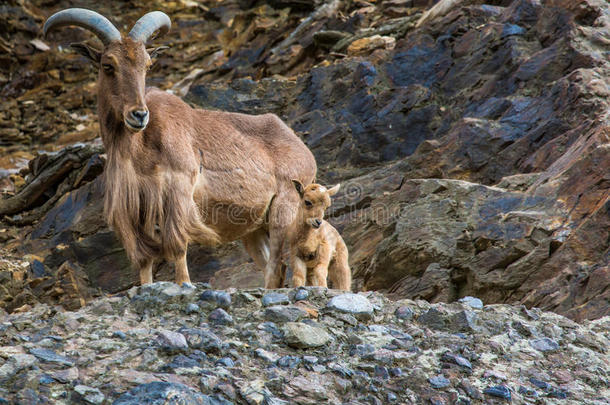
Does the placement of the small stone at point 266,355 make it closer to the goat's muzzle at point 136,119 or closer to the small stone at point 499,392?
the small stone at point 499,392

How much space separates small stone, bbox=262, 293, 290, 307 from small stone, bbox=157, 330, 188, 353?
104 cm

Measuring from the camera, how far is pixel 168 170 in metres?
8.07

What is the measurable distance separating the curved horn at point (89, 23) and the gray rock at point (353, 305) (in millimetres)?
4034

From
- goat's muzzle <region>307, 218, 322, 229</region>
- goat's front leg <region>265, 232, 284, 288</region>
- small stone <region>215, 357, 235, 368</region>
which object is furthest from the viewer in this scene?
goat's front leg <region>265, 232, 284, 288</region>

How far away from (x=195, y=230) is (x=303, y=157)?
2.30m

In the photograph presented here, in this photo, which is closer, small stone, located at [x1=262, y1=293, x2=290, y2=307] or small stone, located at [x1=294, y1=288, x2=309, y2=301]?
small stone, located at [x1=262, y1=293, x2=290, y2=307]

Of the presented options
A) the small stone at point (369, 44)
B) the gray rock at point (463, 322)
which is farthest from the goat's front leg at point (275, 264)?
the small stone at point (369, 44)

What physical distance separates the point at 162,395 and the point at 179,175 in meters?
4.17

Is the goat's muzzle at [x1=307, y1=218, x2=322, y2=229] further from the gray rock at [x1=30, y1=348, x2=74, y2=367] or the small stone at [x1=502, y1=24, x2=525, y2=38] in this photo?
the small stone at [x1=502, y1=24, x2=525, y2=38]

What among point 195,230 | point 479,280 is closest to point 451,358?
point 479,280

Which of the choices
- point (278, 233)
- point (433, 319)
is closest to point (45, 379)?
point (433, 319)

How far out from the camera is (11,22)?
23609 millimetres

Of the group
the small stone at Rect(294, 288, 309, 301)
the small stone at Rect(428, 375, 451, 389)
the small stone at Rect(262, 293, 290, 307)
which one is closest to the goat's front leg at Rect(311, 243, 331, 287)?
the small stone at Rect(294, 288, 309, 301)

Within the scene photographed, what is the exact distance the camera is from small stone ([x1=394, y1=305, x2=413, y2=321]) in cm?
612
